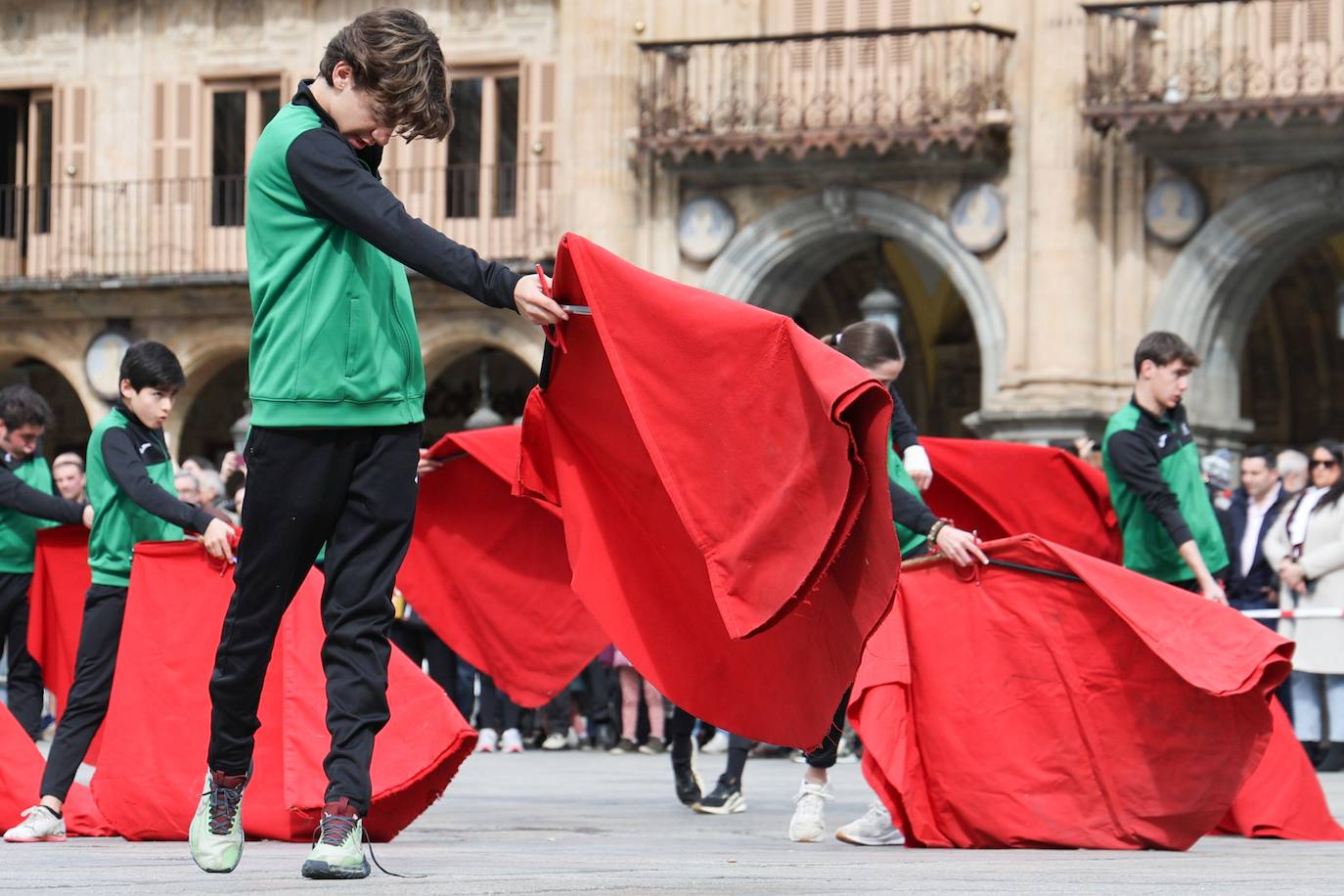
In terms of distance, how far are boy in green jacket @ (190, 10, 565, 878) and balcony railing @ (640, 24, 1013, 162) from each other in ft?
58.0

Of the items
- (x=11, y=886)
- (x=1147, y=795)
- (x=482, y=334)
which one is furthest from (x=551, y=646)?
(x=482, y=334)

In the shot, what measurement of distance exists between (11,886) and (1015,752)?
339cm

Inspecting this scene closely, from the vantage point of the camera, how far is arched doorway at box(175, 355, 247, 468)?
100 ft

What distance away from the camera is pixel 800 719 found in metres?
6.18

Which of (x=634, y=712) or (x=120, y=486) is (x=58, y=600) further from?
(x=634, y=712)

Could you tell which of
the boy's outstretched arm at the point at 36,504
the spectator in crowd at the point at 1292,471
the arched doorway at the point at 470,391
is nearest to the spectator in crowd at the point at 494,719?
the spectator in crowd at the point at 1292,471

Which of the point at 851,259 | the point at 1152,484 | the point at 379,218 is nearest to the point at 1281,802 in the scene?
the point at 1152,484

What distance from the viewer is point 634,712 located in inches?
640

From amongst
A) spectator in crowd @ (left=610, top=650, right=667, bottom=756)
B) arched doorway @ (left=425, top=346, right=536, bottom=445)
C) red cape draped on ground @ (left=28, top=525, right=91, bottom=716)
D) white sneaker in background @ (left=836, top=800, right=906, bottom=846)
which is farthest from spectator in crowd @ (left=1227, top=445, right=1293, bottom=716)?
arched doorway @ (left=425, top=346, right=536, bottom=445)

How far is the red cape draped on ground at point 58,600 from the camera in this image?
9.37 meters

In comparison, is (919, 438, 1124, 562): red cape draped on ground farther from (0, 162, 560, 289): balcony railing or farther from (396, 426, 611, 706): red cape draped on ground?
(0, 162, 560, 289): balcony railing

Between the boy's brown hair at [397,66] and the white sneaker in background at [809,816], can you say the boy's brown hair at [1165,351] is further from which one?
the boy's brown hair at [397,66]

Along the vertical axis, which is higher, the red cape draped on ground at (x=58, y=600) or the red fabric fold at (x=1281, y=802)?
the red cape draped on ground at (x=58, y=600)

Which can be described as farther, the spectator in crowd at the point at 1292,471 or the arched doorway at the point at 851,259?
the arched doorway at the point at 851,259
